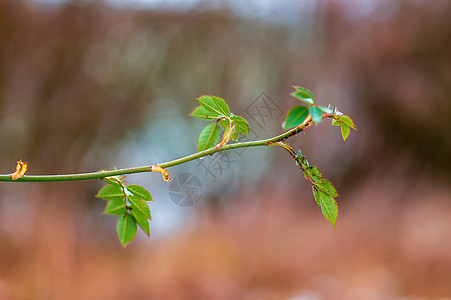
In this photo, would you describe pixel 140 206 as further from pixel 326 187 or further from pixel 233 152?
pixel 233 152

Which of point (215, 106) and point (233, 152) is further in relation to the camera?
point (233, 152)

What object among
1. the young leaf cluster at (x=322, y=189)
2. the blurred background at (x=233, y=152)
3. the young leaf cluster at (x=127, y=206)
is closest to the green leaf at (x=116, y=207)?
the young leaf cluster at (x=127, y=206)

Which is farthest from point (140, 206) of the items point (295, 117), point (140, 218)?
point (295, 117)

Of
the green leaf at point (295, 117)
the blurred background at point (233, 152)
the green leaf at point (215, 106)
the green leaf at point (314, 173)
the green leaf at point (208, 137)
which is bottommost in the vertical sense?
the green leaf at point (314, 173)

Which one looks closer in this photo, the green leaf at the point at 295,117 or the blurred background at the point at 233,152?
the green leaf at the point at 295,117

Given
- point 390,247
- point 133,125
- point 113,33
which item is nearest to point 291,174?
point 390,247

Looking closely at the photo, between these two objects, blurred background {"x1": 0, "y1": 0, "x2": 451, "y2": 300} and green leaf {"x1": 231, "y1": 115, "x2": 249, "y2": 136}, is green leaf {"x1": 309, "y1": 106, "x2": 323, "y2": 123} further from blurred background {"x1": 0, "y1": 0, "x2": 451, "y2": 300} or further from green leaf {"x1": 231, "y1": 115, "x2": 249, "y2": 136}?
blurred background {"x1": 0, "y1": 0, "x2": 451, "y2": 300}

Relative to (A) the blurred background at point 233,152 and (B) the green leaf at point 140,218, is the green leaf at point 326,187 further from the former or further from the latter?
(A) the blurred background at point 233,152

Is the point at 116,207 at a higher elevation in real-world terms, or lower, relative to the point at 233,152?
lower
